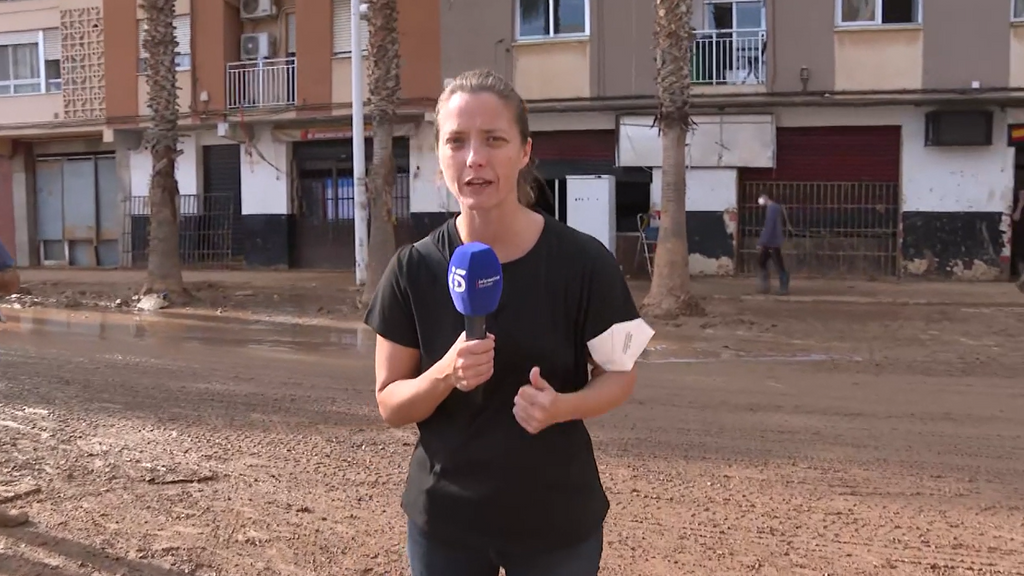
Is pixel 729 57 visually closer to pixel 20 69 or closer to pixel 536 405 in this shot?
pixel 536 405

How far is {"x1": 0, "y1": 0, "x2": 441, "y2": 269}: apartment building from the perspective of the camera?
19.8m

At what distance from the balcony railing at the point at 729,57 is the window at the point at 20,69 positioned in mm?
16325

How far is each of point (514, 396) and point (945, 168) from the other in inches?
681

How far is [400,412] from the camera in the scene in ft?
6.59

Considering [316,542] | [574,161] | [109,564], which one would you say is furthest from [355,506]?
[574,161]

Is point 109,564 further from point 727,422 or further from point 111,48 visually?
point 111,48

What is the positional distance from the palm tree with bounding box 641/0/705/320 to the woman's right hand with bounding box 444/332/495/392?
10321 millimetres

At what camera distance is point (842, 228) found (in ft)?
57.3

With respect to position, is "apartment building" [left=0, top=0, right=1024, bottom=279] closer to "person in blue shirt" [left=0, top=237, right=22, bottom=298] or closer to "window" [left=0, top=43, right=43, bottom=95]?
"window" [left=0, top=43, right=43, bottom=95]

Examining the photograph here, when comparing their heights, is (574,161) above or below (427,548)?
above

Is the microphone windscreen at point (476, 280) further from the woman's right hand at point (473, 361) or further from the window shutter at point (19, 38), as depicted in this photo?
the window shutter at point (19, 38)

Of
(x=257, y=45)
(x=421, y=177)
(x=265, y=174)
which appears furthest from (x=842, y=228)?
(x=257, y=45)

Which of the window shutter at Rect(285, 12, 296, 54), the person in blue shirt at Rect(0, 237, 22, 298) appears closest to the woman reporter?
the person in blue shirt at Rect(0, 237, 22, 298)

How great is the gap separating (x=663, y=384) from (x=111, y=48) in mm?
18619
